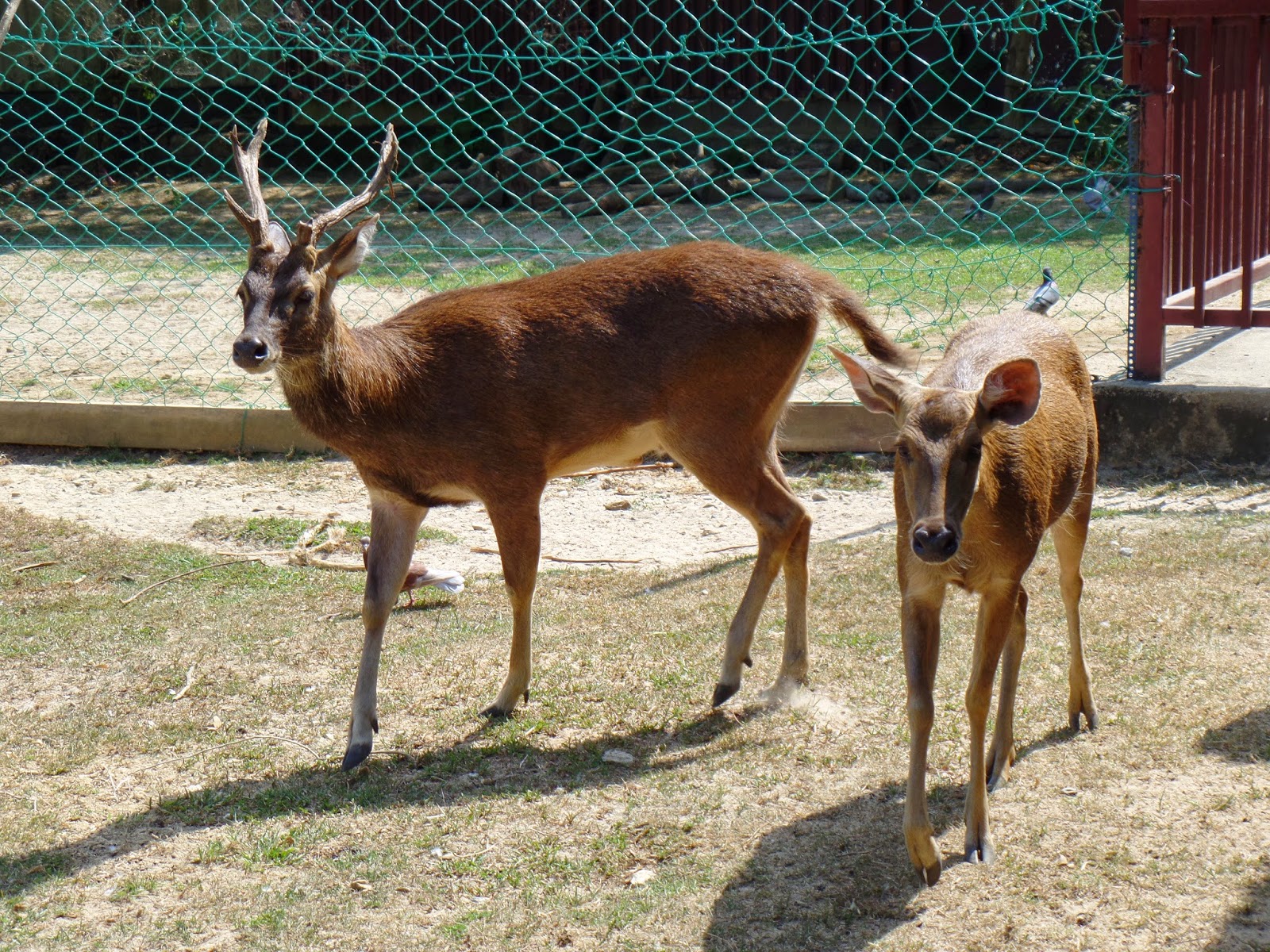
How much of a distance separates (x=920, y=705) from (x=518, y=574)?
1.56 meters

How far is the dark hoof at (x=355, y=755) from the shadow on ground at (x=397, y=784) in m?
0.03

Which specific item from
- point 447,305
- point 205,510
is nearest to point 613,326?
point 447,305

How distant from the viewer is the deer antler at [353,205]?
438 centimetres

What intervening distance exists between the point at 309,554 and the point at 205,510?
2.85 feet

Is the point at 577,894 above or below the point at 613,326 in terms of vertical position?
below

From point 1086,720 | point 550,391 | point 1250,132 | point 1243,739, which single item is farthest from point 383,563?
point 1250,132

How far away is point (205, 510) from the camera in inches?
268

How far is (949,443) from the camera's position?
10.8 ft

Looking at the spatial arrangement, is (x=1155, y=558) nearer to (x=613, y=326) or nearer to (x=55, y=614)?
(x=613, y=326)

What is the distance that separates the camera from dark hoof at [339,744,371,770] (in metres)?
4.41

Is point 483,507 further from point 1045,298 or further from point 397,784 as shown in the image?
point 1045,298

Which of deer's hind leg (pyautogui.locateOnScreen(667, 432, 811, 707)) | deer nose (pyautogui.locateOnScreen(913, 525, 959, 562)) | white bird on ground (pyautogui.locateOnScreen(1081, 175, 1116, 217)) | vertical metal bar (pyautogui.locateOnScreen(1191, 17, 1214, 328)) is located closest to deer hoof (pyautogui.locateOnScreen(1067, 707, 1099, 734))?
deer's hind leg (pyautogui.locateOnScreen(667, 432, 811, 707))

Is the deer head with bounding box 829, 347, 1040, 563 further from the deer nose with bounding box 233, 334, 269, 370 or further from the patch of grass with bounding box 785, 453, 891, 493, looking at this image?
the patch of grass with bounding box 785, 453, 891, 493

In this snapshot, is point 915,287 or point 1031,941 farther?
point 915,287
